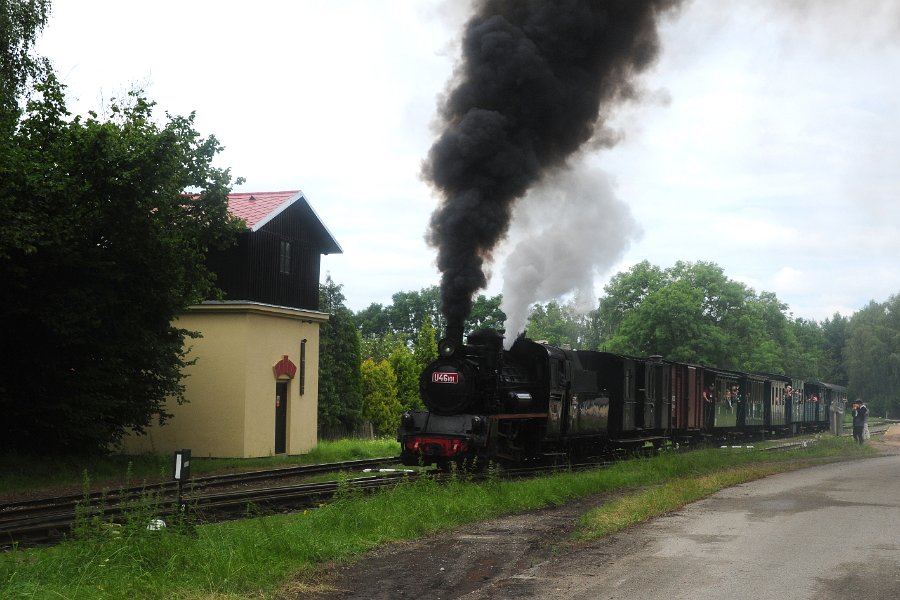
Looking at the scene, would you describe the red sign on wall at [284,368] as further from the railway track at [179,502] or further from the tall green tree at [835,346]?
the tall green tree at [835,346]

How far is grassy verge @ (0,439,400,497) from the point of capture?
15.8 metres

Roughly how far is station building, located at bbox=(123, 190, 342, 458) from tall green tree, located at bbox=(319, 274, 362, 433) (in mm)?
9886

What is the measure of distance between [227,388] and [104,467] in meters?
4.97

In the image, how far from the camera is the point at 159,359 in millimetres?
18750

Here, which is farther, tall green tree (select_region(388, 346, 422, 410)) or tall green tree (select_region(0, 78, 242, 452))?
tall green tree (select_region(388, 346, 422, 410))

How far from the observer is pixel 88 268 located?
53.5ft

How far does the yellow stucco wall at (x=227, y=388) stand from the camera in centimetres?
2230

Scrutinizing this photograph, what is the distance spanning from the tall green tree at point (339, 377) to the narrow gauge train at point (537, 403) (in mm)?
13598

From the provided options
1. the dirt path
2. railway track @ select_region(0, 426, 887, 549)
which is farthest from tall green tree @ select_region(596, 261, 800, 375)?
the dirt path

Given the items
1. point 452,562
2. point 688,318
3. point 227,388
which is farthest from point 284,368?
point 688,318

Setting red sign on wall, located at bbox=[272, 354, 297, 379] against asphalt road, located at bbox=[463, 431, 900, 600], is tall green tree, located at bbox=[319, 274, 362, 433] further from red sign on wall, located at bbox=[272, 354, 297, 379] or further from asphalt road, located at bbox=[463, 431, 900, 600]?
asphalt road, located at bbox=[463, 431, 900, 600]

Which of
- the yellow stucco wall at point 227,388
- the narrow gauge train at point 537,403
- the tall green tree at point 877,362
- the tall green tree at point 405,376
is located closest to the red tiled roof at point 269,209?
the yellow stucco wall at point 227,388

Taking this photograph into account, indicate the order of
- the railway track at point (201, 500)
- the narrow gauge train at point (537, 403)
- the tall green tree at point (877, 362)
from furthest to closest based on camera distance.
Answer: the tall green tree at point (877, 362)
the narrow gauge train at point (537, 403)
the railway track at point (201, 500)

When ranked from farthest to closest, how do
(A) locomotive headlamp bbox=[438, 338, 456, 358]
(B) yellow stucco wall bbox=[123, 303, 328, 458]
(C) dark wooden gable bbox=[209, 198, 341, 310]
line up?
(C) dark wooden gable bbox=[209, 198, 341, 310] < (B) yellow stucco wall bbox=[123, 303, 328, 458] < (A) locomotive headlamp bbox=[438, 338, 456, 358]
